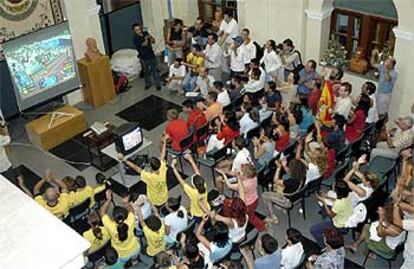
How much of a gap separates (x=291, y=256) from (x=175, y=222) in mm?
1499

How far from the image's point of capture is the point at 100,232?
6.69m

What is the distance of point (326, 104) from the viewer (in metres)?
9.02

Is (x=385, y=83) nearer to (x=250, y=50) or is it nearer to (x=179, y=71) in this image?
(x=250, y=50)

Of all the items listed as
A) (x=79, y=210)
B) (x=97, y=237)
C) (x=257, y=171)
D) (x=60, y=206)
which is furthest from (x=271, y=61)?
(x=97, y=237)

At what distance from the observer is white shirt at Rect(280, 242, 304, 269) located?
20.7 feet

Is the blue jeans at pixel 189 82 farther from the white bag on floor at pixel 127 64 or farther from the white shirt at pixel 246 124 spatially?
the white shirt at pixel 246 124

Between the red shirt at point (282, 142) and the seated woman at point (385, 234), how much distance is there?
Result: 198cm

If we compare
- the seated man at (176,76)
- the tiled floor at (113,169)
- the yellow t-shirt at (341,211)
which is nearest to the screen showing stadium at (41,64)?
the tiled floor at (113,169)

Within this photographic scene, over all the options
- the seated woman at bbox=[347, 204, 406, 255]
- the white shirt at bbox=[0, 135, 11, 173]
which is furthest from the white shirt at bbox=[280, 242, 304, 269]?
the white shirt at bbox=[0, 135, 11, 173]

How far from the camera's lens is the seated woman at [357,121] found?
8.59 meters

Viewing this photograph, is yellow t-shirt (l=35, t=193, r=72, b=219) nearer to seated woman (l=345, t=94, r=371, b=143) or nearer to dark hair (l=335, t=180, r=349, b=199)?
dark hair (l=335, t=180, r=349, b=199)

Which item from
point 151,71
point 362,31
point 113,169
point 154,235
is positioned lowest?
point 113,169

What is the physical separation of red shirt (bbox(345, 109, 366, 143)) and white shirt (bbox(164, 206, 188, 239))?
10.2ft

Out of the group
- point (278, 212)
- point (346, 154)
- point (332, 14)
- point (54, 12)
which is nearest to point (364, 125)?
point (346, 154)
